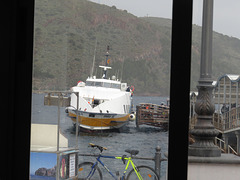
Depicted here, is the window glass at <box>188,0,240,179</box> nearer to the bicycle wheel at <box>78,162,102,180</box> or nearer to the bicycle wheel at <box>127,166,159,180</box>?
the bicycle wheel at <box>127,166,159,180</box>

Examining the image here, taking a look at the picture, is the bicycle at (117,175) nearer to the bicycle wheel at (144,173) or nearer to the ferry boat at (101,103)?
the bicycle wheel at (144,173)

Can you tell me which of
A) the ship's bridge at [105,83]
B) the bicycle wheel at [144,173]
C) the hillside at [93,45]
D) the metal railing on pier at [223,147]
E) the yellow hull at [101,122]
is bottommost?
the bicycle wheel at [144,173]

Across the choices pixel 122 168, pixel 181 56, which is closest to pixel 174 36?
pixel 181 56

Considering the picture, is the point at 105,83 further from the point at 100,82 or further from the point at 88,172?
the point at 88,172

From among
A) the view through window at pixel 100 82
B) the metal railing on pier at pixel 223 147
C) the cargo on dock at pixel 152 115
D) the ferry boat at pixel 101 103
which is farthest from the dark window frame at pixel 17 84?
the metal railing on pier at pixel 223 147

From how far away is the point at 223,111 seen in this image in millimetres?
1564

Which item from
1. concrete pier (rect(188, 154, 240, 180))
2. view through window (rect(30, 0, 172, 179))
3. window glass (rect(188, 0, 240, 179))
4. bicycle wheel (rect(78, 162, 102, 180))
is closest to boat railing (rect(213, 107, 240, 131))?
window glass (rect(188, 0, 240, 179))

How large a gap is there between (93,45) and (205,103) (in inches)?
29.9

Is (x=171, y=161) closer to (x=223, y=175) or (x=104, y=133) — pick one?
(x=223, y=175)

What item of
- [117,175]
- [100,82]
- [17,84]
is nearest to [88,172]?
[117,175]

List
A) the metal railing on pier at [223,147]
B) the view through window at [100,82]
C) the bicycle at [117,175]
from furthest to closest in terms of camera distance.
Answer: the bicycle at [117,175] → the view through window at [100,82] → the metal railing on pier at [223,147]

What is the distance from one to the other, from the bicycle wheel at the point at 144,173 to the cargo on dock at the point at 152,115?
27cm

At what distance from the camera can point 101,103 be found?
196cm

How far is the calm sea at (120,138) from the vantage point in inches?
68.7
